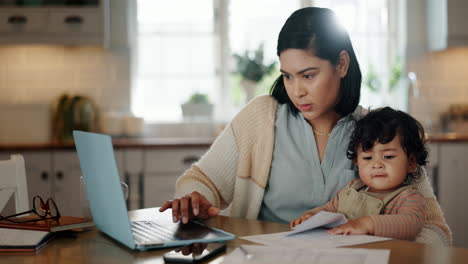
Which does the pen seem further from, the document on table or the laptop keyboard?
the laptop keyboard

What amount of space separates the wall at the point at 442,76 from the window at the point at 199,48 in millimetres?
221

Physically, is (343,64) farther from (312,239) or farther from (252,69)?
(252,69)

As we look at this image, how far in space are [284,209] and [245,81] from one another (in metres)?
2.45

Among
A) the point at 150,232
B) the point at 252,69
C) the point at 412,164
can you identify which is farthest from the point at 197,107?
the point at 150,232

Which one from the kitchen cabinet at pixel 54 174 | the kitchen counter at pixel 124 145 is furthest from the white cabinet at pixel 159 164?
the kitchen cabinet at pixel 54 174

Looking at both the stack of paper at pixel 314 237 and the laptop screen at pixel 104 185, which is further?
the stack of paper at pixel 314 237

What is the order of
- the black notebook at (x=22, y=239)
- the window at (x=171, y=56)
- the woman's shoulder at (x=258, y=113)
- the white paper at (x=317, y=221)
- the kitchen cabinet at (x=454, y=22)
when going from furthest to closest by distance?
the window at (x=171, y=56), the kitchen cabinet at (x=454, y=22), the woman's shoulder at (x=258, y=113), the white paper at (x=317, y=221), the black notebook at (x=22, y=239)

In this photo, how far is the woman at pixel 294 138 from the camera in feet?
5.91

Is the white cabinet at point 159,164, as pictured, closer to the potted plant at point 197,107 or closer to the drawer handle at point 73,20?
the potted plant at point 197,107

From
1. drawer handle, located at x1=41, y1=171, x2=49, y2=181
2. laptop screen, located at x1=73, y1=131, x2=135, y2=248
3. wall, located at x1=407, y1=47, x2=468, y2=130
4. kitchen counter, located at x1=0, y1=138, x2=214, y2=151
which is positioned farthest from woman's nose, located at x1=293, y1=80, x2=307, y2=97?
wall, located at x1=407, y1=47, x2=468, y2=130

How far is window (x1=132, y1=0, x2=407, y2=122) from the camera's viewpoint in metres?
4.51

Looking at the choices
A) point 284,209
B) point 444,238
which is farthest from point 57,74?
point 444,238

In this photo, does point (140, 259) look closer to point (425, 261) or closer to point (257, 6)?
point (425, 261)

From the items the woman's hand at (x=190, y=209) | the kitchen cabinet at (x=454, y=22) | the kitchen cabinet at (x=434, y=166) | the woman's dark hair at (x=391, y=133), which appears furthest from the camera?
the kitchen cabinet at (x=454, y=22)
